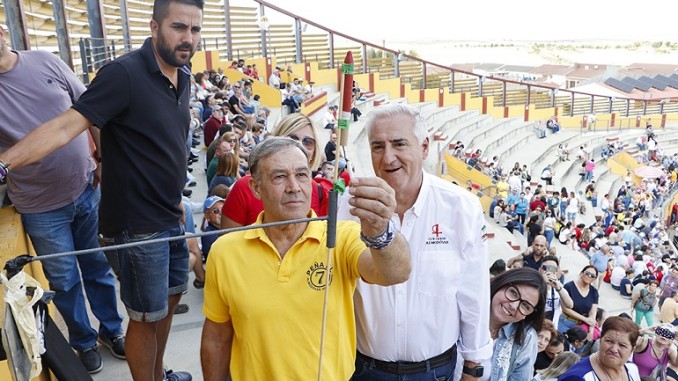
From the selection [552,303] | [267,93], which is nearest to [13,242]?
[552,303]

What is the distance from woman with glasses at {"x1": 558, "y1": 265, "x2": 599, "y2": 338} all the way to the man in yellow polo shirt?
447 centimetres

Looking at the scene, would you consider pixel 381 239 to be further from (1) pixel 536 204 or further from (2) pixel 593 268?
(1) pixel 536 204

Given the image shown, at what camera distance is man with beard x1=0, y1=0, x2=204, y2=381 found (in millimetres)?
1968

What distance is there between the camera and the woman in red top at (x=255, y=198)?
2607 mm

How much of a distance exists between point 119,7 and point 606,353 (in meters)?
13.3

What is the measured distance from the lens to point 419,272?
1994 mm

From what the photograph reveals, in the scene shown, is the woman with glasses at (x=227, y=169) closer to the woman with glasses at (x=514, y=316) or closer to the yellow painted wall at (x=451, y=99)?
the woman with glasses at (x=514, y=316)

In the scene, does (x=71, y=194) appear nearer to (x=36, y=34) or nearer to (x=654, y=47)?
(x=36, y=34)

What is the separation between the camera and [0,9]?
631 centimetres

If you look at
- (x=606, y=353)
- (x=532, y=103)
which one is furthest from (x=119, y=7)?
(x=532, y=103)

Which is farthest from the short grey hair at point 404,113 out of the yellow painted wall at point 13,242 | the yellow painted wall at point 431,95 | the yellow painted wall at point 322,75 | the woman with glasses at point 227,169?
the yellow painted wall at point 431,95

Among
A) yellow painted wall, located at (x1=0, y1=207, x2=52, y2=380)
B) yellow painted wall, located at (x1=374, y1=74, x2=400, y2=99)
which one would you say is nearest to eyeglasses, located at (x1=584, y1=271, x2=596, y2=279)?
yellow painted wall, located at (x1=0, y1=207, x2=52, y2=380)

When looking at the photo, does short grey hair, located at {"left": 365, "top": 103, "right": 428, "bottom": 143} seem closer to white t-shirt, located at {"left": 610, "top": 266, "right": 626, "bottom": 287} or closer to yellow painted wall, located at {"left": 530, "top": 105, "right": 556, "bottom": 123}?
white t-shirt, located at {"left": 610, "top": 266, "right": 626, "bottom": 287}

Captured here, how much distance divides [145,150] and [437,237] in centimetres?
112
